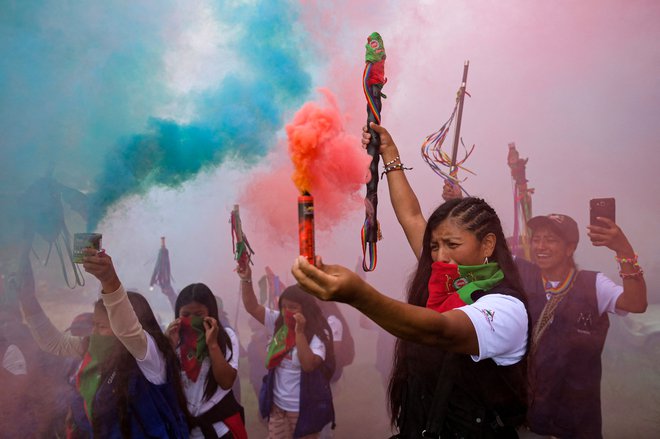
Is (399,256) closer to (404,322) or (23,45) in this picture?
(23,45)

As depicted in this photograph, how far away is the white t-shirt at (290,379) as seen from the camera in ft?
12.5

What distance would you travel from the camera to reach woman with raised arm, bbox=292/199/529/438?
1412 millimetres

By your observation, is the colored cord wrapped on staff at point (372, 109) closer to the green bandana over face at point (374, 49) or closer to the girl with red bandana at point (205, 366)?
the green bandana over face at point (374, 49)

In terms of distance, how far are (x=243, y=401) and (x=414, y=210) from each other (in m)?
4.79

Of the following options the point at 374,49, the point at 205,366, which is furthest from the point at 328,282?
the point at 205,366

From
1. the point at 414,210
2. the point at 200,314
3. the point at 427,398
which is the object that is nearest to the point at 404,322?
the point at 427,398

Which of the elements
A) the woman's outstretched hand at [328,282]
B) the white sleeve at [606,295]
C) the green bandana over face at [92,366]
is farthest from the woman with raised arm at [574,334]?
the green bandana over face at [92,366]

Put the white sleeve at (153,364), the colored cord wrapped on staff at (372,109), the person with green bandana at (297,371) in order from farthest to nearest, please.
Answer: the person with green bandana at (297,371) → the white sleeve at (153,364) → the colored cord wrapped on staff at (372,109)

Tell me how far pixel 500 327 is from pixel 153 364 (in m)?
2.08

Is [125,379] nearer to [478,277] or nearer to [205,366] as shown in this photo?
[205,366]

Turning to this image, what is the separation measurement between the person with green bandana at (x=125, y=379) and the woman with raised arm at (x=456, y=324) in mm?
1454

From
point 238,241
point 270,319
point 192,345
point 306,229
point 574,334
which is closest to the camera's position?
point 306,229

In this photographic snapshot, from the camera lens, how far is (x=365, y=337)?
7.47m

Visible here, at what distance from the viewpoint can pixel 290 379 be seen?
3840mm
